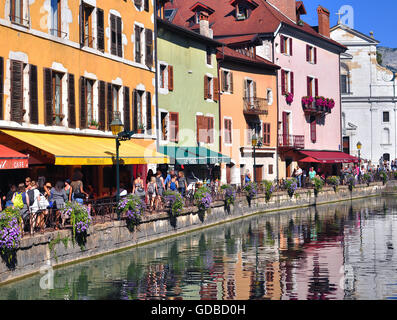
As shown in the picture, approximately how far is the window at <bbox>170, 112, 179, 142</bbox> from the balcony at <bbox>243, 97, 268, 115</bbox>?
9848 mm

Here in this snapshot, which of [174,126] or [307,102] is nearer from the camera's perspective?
[174,126]

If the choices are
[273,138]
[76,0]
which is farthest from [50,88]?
[273,138]

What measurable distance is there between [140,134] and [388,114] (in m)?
47.0

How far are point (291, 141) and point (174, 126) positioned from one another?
1752 centimetres

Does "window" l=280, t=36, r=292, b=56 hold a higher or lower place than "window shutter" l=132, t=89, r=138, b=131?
higher

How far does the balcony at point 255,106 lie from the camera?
48094 millimetres

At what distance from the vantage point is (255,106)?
48.5m

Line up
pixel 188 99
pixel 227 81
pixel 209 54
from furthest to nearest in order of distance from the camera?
pixel 227 81 < pixel 209 54 < pixel 188 99

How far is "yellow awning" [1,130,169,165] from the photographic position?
2339 cm

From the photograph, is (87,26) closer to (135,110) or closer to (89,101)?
(89,101)

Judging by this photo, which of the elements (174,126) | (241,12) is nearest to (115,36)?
(174,126)

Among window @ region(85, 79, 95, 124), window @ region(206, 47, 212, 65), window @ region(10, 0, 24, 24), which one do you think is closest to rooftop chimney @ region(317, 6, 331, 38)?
window @ region(206, 47, 212, 65)

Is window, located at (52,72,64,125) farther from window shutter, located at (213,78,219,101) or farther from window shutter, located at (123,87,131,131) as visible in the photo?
window shutter, located at (213,78,219,101)
